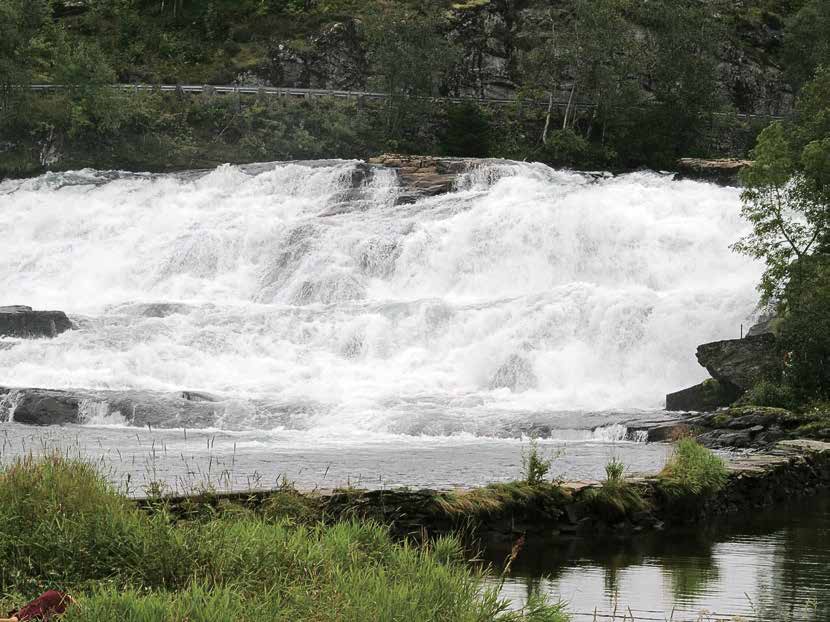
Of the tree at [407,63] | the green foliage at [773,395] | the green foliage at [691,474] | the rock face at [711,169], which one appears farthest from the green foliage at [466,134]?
the green foliage at [691,474]

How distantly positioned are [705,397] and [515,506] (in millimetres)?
15971

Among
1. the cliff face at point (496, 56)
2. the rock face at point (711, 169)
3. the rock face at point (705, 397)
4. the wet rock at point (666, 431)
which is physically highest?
the cliff face at point (496, 56)

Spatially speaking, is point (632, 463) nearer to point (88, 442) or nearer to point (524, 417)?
point (524, 417)

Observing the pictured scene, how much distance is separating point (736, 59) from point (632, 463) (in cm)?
5789

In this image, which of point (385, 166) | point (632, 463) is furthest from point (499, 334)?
point (385, 166)

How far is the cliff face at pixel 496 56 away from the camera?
67.7 meters

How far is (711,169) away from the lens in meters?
56.9

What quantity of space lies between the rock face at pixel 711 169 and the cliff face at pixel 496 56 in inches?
448

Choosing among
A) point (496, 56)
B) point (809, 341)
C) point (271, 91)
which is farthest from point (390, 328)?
point (496, 56)

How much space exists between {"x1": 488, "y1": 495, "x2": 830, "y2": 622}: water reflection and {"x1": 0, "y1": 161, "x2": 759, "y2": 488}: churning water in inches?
407

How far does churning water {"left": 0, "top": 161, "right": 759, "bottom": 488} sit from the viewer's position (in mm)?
30438

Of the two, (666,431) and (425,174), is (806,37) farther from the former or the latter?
(666,431)

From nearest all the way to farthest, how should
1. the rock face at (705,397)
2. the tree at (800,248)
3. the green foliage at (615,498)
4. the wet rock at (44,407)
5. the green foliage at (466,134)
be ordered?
the green foliage at (615,498) → the wet rock at (44,407) → the tree at (800,248) → the rock face at (705,397) → the green foliage at (466,134)

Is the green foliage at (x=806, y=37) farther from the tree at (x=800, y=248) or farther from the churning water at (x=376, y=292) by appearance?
the tree at (x=800, y=248)
